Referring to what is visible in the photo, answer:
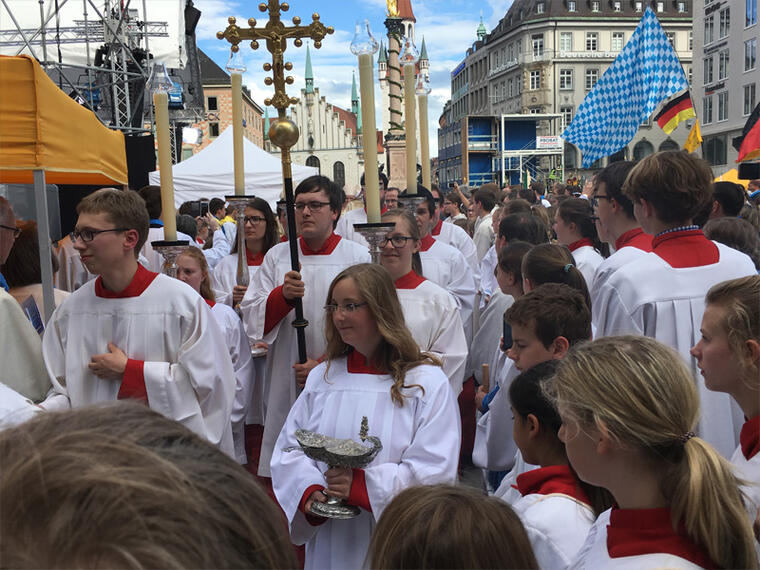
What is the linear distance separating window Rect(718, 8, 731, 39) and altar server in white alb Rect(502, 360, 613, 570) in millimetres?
49881

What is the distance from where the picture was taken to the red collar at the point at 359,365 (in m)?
3.00

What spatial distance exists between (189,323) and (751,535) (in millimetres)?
2276

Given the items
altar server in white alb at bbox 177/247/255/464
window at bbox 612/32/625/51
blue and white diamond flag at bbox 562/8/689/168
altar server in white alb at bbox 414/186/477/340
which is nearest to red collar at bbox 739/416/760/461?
altar server in white alb at bbox 177/247/255/464

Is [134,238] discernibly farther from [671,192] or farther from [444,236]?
[444,236]

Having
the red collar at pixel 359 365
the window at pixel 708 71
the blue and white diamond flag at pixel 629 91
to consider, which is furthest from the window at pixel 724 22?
the red collar at pixel 359 365

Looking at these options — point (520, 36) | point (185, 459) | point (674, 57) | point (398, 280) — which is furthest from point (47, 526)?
point (520, 36)

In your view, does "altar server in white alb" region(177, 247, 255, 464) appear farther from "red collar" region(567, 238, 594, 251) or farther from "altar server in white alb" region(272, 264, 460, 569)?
"red collar" region(567, 238, 594, 251)

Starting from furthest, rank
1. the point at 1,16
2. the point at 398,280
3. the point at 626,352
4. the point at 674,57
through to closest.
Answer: the point at 1,16 < the point at 674,57 < the point at 398,280 < the point at 626,352

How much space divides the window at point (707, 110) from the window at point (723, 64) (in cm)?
180

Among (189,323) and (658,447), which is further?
(189,323)

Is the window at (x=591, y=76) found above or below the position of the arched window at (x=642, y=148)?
above

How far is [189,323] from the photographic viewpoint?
10.2 ft

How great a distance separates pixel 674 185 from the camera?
3135 mm

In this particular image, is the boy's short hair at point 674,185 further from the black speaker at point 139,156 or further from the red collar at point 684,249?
the black speaker at point 139,156
